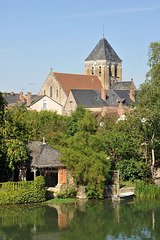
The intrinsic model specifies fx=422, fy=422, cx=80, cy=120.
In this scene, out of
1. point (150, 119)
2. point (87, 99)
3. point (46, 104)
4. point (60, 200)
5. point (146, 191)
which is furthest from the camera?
point (46, 104)

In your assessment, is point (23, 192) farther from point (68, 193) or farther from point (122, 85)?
point (122, 85)

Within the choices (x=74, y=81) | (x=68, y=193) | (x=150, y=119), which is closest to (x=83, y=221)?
(x=68, y=193)

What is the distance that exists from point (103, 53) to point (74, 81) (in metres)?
20.1

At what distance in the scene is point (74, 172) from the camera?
106 ft

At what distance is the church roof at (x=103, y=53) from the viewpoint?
11525 cm

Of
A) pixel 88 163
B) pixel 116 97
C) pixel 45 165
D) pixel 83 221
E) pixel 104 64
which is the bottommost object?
pixel 83 221

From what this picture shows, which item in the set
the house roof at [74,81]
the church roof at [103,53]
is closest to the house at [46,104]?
the house roof at [74,81]

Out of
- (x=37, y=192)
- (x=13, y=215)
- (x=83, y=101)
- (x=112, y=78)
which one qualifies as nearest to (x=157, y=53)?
(x=37, y=192)

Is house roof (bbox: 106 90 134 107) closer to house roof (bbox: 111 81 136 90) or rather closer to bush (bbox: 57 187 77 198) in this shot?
house roof (bbox: 111 81 136 90)

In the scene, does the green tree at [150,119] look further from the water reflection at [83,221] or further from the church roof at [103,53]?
the church roof at [103,53]

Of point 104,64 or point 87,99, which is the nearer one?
Answer: point 87,99

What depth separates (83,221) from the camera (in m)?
27.2

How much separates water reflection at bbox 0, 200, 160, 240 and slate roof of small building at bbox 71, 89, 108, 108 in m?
49.1

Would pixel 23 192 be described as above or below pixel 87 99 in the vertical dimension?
below
